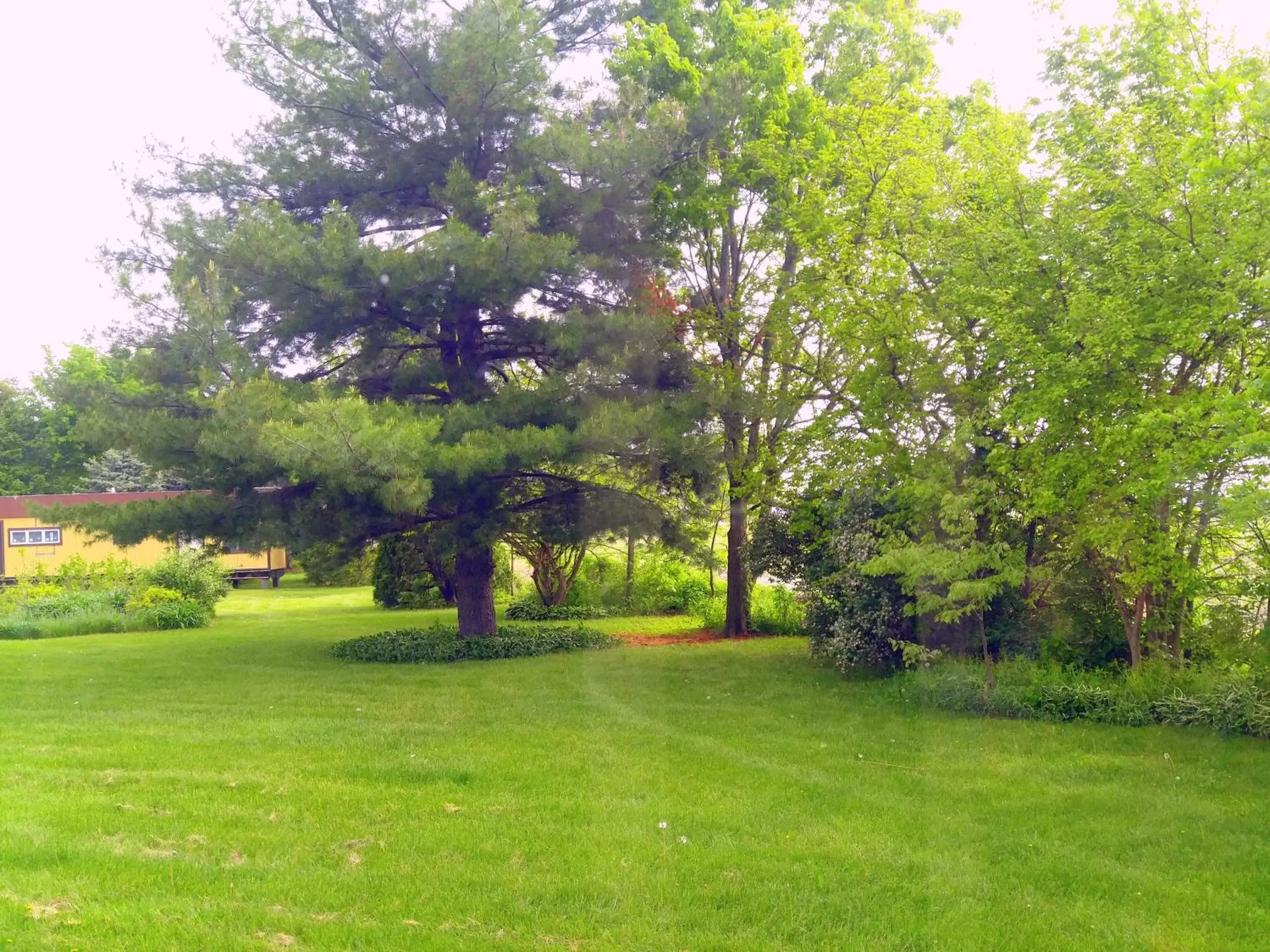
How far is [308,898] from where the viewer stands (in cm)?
474

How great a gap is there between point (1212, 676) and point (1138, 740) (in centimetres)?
123

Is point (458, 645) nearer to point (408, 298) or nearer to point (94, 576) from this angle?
point (408, 298)

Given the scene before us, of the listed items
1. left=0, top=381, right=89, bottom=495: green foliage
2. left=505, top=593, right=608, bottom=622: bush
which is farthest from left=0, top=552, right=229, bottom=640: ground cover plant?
left=0, top=381, right=89, bottom=495: green foliage

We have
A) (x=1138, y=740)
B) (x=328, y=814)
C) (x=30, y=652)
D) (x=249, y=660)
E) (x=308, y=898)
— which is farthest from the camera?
(x=30, y=652)

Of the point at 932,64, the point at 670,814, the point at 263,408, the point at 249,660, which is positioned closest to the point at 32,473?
the point at 249,660

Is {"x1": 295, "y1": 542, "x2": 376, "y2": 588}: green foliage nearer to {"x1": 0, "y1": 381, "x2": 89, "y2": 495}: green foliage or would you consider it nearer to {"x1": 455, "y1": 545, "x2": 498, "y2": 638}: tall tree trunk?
{"x1": 455, "y1": 545, "x2": 498, "y2": 638}: tall tree trunk

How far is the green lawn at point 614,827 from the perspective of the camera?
452 centimetres

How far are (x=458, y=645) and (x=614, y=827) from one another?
29.9 ft

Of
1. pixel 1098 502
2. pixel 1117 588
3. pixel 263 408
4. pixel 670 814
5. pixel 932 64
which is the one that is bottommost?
pixel 670 814

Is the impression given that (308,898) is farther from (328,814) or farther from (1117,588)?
(1117,588)

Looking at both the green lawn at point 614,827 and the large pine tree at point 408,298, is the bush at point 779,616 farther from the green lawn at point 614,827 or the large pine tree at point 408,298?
the green lawn at point 614,827

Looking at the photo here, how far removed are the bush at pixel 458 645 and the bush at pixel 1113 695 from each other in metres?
6.08

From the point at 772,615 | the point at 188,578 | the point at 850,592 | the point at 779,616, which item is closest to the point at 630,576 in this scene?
the point at 772,615

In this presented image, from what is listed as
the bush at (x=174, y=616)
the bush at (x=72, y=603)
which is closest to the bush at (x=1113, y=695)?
the bush at (x=174, y=616)
